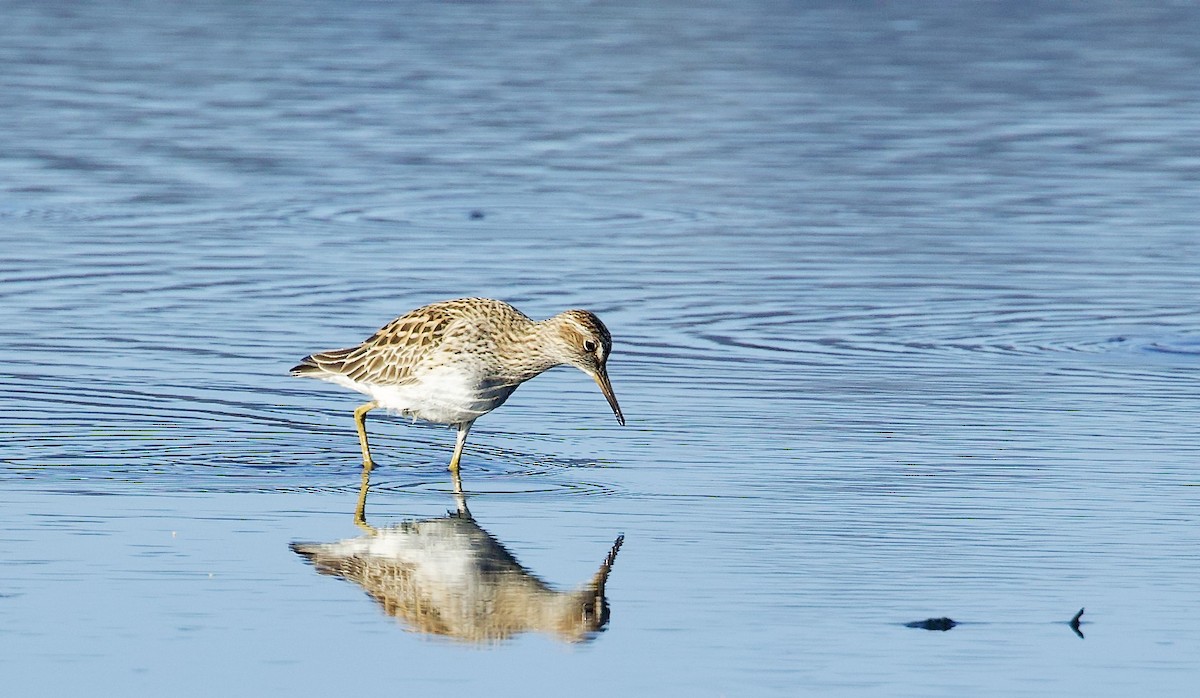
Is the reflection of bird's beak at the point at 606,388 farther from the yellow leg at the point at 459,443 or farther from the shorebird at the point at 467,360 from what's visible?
the yellow leg at the point at 459,443

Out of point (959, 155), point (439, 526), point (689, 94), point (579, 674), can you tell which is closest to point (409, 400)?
point (439, 526)

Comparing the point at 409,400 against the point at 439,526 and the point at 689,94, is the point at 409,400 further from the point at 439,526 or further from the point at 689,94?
the point at 689,94

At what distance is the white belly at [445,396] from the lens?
40.3ft

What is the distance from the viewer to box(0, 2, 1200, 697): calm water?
9.00 metres

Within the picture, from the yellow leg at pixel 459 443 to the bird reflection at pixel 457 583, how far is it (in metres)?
1.19

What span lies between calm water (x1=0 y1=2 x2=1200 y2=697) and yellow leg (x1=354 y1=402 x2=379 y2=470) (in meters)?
0.14

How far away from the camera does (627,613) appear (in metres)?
9.35

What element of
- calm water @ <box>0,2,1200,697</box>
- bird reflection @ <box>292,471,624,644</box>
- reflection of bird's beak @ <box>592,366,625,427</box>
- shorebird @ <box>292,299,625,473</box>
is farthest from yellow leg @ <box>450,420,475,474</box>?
bird reflection @ <box>292,471,624,644</box>

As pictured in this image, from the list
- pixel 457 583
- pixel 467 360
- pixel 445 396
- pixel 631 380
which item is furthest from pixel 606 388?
pixel 457 583

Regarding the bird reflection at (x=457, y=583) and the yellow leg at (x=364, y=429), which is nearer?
the bird reflection at (x=457, y=583)

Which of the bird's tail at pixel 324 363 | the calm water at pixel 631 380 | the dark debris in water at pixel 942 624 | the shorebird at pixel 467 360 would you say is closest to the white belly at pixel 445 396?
the shorebird at pixel 467 360

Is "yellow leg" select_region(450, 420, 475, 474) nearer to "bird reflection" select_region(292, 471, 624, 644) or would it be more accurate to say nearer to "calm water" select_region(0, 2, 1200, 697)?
"calm water" select_region(0, 2, 1200, 697)

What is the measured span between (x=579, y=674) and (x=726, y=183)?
1563 centimetres

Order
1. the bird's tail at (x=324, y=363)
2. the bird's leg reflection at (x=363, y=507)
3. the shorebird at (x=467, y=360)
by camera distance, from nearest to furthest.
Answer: the bird's leg reflection at (x=363, y=507) < the shorebird at (x=467, y=360) < the bird's tail at (x=324, y=363)
